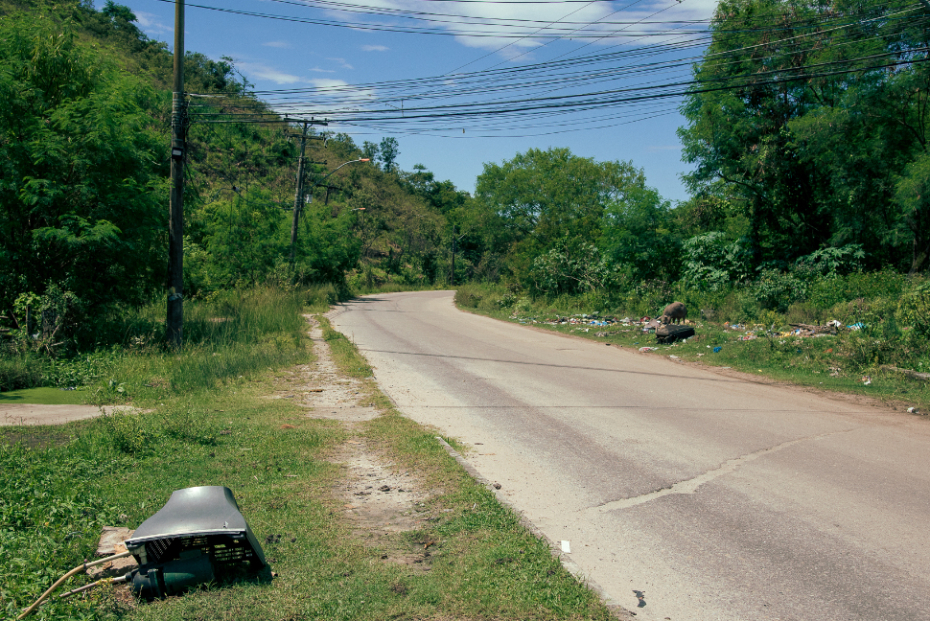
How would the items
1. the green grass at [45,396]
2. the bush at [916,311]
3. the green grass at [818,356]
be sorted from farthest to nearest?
1. the bush at [916,311]
2. the green grass at [818,356]
3. the green grass at [45,396]

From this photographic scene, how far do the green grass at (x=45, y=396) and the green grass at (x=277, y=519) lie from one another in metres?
1.22

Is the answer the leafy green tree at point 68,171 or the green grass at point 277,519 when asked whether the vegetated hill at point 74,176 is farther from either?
the green grass at point 277,519

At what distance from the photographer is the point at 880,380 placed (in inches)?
454

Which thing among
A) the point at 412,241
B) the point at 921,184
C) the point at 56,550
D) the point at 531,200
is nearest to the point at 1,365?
the point at 56,550

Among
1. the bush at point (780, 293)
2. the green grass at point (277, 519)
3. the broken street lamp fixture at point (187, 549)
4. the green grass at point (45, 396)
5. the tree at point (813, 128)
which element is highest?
the tree at point (813, 128)

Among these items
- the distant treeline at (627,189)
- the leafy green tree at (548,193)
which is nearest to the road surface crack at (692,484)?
the distant treeline at (627,189)

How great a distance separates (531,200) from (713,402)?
41894mm

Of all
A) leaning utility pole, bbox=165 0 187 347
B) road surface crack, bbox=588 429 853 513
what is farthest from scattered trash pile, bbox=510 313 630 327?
road surface crack, bbox=588 429 853 513

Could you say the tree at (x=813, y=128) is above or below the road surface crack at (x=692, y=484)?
above

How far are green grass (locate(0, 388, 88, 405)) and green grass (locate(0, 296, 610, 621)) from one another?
1.22 m

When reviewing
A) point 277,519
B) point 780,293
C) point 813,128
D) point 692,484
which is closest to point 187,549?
point 277,519

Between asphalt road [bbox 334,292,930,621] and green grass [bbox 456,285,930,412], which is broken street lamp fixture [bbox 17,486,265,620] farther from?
green grass [bbox 456,285,930,412]

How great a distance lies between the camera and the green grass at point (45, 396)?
9.40 meters

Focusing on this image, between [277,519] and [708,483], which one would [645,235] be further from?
[277,519]
